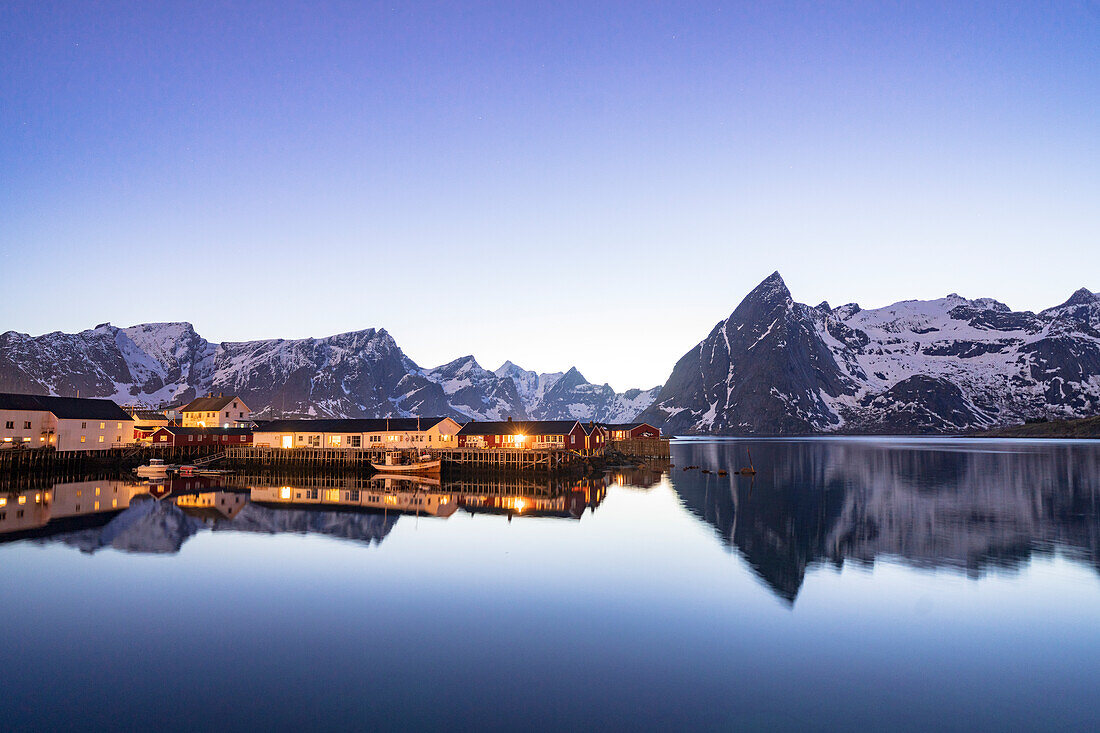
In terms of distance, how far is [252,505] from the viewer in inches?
2341

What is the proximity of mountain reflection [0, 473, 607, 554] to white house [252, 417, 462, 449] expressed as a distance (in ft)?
32.3

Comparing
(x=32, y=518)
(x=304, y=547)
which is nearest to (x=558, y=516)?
(x=304, y=547)

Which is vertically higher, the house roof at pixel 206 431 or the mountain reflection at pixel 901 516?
the house roof at pixel 206 431

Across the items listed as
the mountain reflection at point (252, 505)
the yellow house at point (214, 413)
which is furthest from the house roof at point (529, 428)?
the yellow house at point (214, 413)

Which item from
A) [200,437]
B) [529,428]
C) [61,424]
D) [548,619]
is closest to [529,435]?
[529,428]

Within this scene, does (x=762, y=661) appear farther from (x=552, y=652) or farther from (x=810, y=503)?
(x=810, y=503)

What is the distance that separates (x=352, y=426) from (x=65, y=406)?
4186 centimetres

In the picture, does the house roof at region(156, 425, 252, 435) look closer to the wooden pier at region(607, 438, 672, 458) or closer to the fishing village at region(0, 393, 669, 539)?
the fishing village at region(0, 393, 669, 539)

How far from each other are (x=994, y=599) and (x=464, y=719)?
25241mm

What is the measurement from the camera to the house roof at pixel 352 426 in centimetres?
9394

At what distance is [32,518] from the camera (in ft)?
160

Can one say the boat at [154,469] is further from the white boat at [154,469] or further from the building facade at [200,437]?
the building facade at [200,437]

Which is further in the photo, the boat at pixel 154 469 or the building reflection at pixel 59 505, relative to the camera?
the boat at pixel 154 469

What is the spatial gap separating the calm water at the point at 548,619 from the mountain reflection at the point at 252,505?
560 millimetres
